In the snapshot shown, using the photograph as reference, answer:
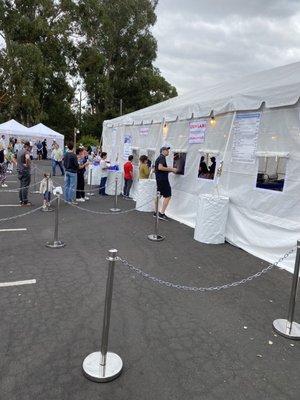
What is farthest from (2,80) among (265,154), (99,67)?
(265,154)

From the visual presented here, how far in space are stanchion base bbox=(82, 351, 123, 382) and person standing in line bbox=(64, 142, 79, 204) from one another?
7.87m

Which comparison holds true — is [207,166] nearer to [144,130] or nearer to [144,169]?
[144,169]

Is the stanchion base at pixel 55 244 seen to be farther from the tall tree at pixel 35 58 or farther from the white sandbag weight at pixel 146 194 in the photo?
the tall tree at pixel 35 58

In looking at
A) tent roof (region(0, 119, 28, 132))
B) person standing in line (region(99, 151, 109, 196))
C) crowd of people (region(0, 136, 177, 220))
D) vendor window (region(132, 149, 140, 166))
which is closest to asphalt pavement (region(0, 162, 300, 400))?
crowd of people (region(0, 136, 177, 220))

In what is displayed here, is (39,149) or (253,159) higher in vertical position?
(253,159)

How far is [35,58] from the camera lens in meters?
30.9

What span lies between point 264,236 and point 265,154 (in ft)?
5.11

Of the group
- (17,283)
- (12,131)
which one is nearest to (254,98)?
(17,283)

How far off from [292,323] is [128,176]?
9253mm

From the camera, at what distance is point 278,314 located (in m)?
4.37

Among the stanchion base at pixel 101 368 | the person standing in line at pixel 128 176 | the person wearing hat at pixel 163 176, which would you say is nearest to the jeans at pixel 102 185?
the person standing in line at pixel 128 176

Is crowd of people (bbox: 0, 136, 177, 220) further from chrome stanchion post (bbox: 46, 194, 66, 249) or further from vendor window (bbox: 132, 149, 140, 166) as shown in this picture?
chrome stanchion post (bbox: 46, 194, 66, 249)

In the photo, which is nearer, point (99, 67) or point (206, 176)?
point (206, 176)

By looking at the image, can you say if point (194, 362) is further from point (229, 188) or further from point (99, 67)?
point (99, 67)
